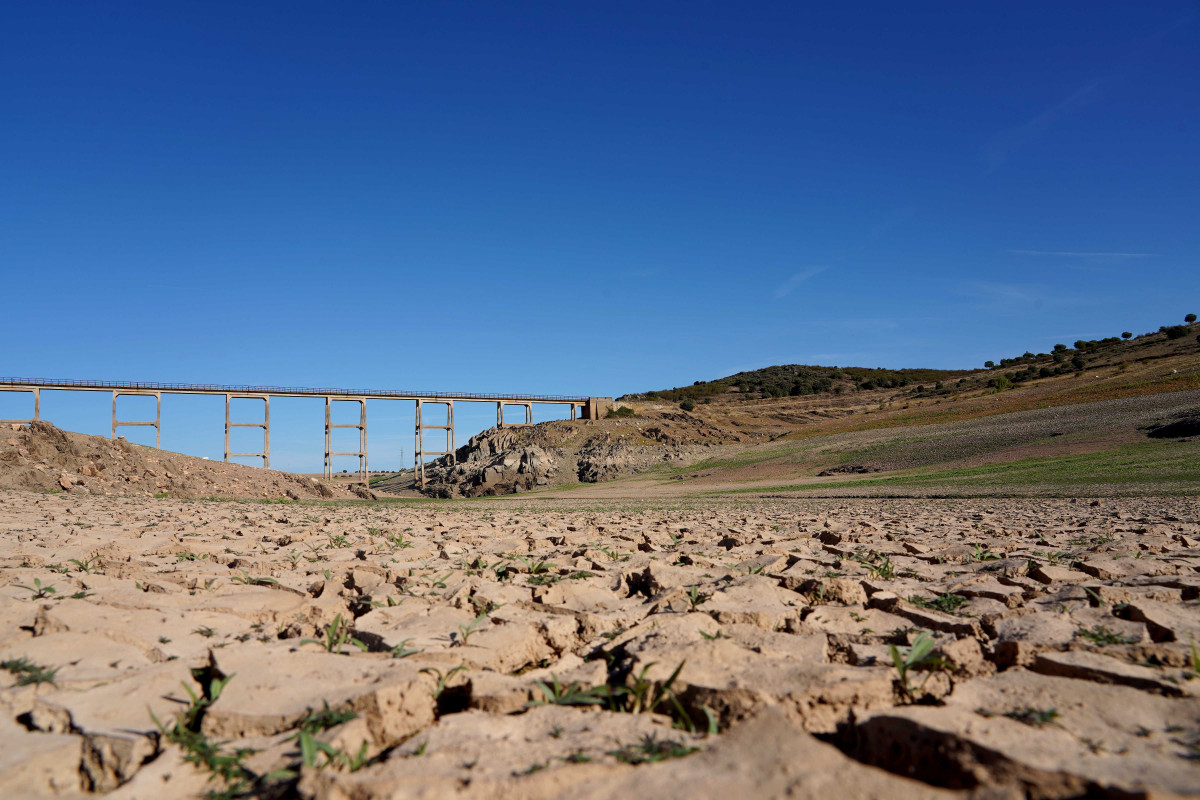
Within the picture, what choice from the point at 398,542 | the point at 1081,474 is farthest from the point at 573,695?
the point at 1081,474

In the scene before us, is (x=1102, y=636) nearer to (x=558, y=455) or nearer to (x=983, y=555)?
(x=983, y=555)

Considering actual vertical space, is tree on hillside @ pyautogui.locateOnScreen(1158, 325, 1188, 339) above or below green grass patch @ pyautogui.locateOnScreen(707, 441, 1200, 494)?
above

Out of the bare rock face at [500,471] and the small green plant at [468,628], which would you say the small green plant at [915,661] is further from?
the bare rock face at [500,471]

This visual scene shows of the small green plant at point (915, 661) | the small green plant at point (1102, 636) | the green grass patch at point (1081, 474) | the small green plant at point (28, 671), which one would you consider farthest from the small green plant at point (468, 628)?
the green grass patch at point (1081, 474)

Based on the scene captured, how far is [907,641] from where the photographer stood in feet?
8.64

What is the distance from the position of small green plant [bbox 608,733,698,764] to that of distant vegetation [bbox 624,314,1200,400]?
49.2 metres

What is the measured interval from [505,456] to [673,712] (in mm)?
36924

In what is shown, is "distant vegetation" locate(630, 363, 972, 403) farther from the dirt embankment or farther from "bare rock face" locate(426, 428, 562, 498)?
the dirt embankment

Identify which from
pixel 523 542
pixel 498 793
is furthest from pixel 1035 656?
pixel 523 542

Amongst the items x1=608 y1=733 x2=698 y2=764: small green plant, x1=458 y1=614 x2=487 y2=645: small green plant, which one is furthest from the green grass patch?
x1=608 y1=733 x2=698 y2=764: small green plant

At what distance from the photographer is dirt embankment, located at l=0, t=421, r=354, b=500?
611 inches

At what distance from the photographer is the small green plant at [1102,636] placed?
254 cm

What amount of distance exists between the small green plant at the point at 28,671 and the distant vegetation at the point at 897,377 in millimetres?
49762

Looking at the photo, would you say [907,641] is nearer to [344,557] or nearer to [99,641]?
[99,641]
